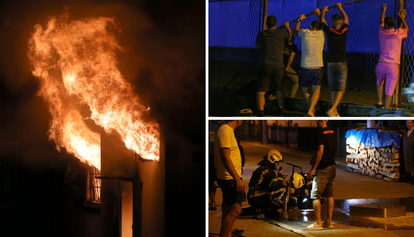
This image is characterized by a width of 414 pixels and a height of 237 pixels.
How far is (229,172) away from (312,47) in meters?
1.55

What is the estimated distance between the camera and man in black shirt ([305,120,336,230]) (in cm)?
346

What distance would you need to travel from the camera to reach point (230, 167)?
3291mm

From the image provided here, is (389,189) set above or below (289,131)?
below

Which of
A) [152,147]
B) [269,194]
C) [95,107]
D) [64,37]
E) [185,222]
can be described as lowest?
[185,222]

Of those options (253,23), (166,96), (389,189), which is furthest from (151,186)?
(389,189)

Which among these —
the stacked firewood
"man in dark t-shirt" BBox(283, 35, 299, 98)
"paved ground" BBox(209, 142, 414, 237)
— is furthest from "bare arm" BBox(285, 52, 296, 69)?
the stacked firewood

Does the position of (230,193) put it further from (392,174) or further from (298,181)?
(392,174)

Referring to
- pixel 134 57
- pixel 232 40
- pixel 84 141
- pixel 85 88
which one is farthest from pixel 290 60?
pixel 84 141

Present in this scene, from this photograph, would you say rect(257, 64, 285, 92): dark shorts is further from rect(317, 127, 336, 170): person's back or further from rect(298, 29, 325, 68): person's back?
rect(317, 127, 336, 170): person's back

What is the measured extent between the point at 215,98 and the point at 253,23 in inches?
35.0

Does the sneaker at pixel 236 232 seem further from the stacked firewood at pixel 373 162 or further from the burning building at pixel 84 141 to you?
the stacked firewood at pixel 373 162

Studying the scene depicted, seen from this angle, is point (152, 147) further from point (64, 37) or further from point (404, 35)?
point (404, 35)

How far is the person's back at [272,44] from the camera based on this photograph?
138 inches

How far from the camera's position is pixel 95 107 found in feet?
11.6
